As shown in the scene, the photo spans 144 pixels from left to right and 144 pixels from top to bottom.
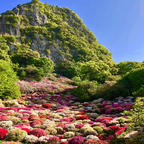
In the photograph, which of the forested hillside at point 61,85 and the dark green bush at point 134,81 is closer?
the forested hillside at point 61,85

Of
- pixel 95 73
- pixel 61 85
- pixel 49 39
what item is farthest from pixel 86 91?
pixel 49 39

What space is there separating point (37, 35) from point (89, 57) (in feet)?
95.5

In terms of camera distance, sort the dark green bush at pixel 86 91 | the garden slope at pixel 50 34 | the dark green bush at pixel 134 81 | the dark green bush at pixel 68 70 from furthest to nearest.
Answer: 1. the garden slope at pixel 50 34
2. the dark green bush at pixel 68 70
3. the dark green bush at pixel 86 91
4. the dark green bush at pixel 134 81

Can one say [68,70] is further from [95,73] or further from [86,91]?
[86,91]

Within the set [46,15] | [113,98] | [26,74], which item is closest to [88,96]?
[113,98]

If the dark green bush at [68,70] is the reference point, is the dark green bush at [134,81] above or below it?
below

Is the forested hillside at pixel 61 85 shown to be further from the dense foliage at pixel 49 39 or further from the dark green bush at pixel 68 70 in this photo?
the dark green bush at pixel 68 70

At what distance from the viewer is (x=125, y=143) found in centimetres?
730

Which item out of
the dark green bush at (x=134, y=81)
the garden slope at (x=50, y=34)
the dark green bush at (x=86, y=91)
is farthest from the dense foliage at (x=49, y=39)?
the dark green bush at (x=134, y=81)

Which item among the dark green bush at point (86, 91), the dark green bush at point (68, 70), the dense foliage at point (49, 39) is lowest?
the dark green bush at point (86, 91)

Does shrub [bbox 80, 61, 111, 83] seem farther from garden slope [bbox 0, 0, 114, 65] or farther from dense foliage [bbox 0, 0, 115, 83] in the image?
garden slope [bbox 0, 0, 114, 65]

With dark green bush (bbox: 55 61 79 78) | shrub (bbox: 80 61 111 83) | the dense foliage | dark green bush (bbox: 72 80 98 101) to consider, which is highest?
the dense foliage

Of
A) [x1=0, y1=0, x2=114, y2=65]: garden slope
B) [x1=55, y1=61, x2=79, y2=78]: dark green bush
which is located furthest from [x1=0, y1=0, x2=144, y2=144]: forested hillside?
[x1=55, y1=61, x2=79, y2=78]: dark green bush

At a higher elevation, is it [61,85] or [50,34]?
[50,34]
